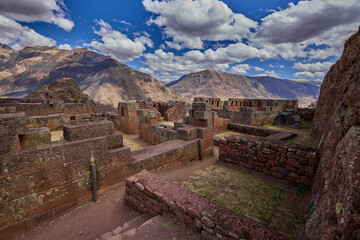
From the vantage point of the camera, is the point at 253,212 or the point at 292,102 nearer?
the point at 253,212

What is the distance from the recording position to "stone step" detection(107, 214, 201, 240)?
2791 millimetres

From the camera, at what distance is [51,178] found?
150 inches

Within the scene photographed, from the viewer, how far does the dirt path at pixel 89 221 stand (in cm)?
347

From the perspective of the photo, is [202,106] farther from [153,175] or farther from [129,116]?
[129,116]

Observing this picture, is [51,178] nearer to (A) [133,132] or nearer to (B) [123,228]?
(B) [123,228]

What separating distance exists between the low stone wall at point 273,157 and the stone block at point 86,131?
15.0ft

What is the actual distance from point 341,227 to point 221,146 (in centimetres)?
563

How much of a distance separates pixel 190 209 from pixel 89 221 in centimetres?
254

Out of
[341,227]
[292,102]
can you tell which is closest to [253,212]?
[341,227]

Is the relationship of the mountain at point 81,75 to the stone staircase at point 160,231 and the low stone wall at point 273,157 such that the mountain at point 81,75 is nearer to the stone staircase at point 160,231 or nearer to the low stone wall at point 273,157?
the low stone wall at point 273,157

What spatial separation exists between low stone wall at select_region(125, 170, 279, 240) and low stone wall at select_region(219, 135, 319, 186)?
3472 mm

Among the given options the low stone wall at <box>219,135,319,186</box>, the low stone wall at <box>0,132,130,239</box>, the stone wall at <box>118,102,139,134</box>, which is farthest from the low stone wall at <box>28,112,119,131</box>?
the low stone wall at <box>219,135,319,186</box>

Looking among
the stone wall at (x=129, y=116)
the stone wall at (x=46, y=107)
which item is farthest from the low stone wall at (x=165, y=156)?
the stone wall at (x=46, y=107)

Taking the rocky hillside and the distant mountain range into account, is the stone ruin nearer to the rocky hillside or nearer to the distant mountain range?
the rocky hillside
